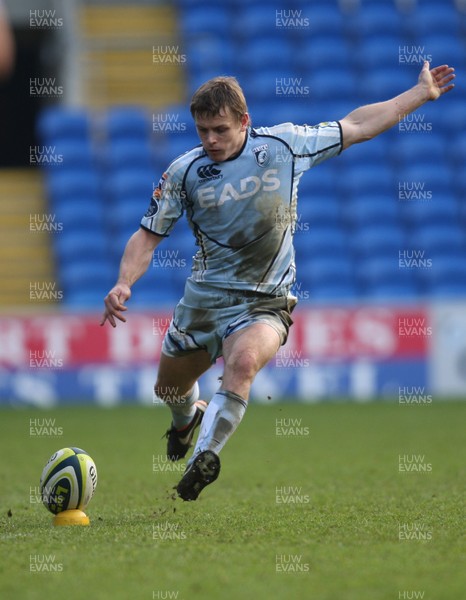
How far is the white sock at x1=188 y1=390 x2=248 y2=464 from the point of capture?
6.11 meters

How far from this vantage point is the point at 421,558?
510 centimetres

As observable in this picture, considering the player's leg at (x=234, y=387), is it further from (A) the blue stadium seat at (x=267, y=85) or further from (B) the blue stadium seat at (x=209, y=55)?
(B) the blue stadium seat at (x=209, y=55)

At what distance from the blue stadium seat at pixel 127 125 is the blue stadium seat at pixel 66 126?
423 millimetres

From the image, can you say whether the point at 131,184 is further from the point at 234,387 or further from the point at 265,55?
the point at 234,387

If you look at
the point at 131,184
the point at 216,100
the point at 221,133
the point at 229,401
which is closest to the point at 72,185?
the point at 131,184

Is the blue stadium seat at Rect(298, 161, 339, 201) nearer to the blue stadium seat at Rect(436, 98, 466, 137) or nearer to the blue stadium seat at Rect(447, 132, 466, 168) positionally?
the blue stadium seat at Rect(447, 132, 466, 168)

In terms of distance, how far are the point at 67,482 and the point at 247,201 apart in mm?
1890

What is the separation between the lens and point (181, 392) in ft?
24.7

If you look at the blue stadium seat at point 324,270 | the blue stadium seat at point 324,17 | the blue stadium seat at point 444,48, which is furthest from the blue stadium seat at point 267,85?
the blue stadium seat at point 324,270

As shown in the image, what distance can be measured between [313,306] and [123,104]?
7.40 meters

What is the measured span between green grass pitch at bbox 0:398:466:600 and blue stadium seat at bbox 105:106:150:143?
931cm

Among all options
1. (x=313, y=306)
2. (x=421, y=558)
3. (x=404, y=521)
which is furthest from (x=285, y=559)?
(x=313, y=306)

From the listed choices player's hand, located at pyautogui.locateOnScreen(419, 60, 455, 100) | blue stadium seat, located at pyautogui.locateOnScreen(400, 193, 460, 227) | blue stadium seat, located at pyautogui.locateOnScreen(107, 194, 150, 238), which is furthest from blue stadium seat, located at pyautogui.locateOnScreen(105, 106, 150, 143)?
player's hand, located at pyautogui.locateOnScreen(419, 60, 455, 100)

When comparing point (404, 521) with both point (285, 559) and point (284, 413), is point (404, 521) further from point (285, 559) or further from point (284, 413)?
point (284, 413)
